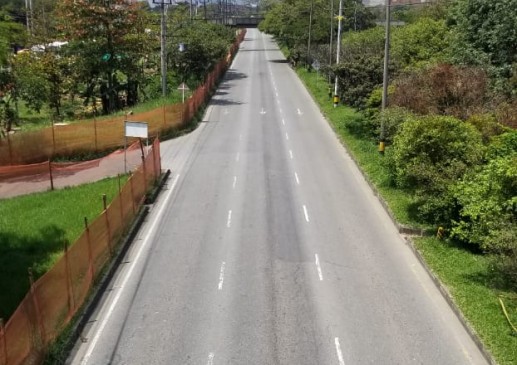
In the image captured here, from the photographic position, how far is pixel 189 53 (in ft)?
171

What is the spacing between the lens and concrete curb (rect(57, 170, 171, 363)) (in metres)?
12.5

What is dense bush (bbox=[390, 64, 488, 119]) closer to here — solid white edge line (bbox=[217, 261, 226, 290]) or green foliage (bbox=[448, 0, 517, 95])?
green foliage (bbox=[448, 0, 517, 95])

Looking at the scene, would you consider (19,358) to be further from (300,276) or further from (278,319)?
(300,276)

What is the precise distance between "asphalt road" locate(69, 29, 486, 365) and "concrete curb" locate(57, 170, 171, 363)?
0.18m

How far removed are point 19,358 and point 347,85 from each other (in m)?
34.0

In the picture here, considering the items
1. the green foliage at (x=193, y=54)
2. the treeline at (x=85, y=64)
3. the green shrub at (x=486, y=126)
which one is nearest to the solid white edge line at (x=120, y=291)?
the green shrub at (x=486, y=126)

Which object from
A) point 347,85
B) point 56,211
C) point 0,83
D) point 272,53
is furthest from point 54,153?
point 272,53

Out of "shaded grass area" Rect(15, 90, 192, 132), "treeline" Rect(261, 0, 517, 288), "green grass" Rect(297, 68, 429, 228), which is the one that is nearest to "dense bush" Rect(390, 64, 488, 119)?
"treeline" Rect(261, 0, 517, 288)

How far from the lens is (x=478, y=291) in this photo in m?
14.7

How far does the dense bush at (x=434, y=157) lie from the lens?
1859 cm

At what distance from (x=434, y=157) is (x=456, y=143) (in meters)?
0.82

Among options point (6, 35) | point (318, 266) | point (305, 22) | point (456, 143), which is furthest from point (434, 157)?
point (305, 22)

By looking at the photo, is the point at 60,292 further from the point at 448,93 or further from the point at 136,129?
the point at 448,93

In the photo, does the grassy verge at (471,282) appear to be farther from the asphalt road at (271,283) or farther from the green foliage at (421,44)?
the green foliage at (421,44)
